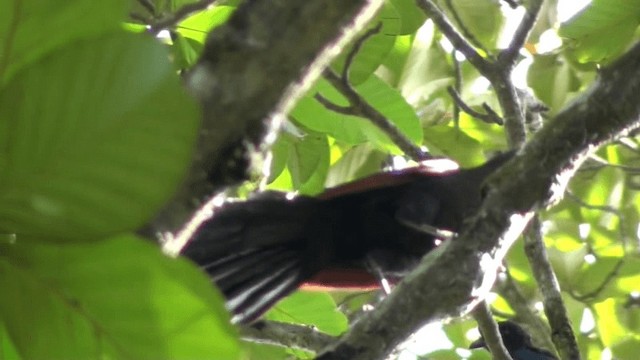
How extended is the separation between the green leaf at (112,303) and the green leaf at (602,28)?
153cm

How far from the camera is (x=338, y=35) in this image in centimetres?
49

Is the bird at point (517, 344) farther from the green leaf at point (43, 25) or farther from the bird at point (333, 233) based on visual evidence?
the green leaf at point (43, 25)

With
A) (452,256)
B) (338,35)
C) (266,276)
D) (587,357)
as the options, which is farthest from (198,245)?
(587,357)

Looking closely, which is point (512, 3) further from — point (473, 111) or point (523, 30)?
point (473, 111)

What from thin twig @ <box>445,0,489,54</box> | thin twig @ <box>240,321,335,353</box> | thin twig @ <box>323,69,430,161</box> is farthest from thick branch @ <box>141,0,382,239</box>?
thin twig @ <box>445,0,489,54</box>

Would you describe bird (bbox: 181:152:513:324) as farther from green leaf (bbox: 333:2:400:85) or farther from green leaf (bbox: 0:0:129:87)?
green leaf (bbox: 0:0:129:87)

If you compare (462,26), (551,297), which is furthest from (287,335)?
(462,26)

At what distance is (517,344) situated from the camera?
8.77 feet

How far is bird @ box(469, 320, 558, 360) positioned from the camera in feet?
8.66

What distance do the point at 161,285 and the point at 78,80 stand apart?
3.7 inches

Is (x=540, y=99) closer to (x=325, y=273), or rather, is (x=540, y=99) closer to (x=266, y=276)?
(x=325, y=273)

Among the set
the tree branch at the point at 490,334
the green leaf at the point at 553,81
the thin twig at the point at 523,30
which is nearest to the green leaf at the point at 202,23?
the tree branch at the point at 490,334

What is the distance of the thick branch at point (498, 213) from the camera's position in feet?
3.41

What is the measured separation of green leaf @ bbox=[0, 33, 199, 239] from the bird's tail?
1.07m
